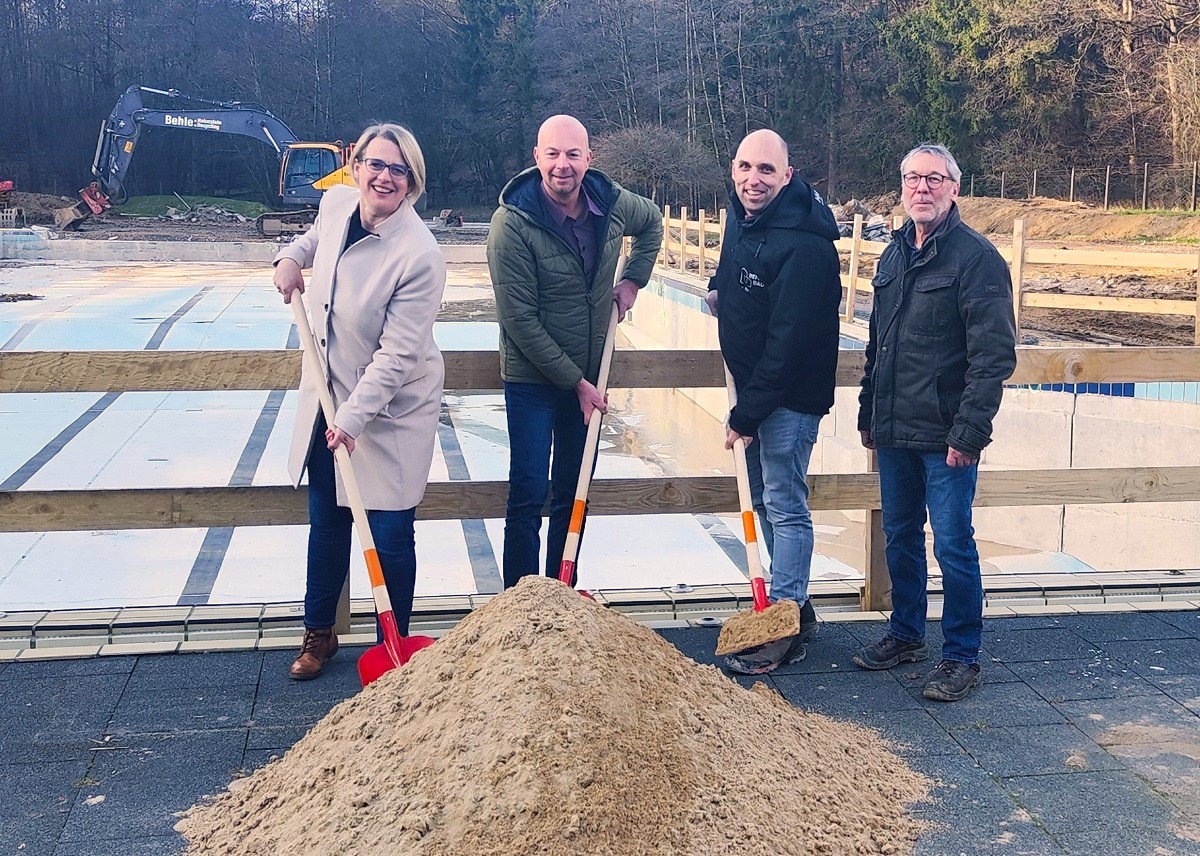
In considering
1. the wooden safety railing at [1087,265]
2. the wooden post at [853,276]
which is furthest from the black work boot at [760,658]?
the wooden post at [853,276]

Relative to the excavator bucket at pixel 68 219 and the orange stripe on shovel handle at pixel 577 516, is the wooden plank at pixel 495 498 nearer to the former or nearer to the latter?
the orange stripe on shovel handle at pixel 577 516

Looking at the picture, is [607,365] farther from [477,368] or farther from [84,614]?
[84,614]

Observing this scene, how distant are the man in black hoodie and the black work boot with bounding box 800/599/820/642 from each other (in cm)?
6

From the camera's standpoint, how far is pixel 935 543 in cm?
333

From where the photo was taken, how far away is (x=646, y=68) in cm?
4494

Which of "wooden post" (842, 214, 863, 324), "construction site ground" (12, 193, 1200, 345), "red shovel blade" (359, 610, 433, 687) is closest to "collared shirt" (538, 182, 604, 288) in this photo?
"red shovel blade" (359, 610, 433, 687)

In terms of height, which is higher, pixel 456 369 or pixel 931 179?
pixel 931 179

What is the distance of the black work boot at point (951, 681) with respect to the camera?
323 centimetres

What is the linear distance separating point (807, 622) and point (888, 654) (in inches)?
10.5

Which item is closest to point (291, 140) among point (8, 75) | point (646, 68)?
point (646, 68)

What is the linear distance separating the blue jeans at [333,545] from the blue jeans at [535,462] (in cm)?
32

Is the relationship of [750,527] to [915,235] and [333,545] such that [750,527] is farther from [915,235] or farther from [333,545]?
[333,545]

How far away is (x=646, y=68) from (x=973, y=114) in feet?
49.5

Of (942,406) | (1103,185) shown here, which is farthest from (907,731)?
(1103,185)
